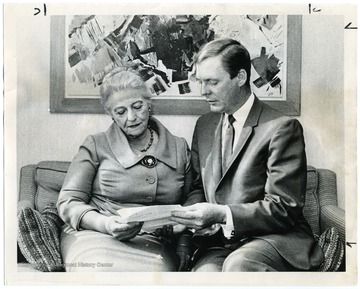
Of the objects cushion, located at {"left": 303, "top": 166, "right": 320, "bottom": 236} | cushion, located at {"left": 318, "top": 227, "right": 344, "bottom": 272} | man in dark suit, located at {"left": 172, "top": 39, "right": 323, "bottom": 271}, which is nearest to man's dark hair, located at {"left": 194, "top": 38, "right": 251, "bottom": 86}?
man in dark suit, located at {"left": 172, "top": 39, "right": 323, "bottom": 271}

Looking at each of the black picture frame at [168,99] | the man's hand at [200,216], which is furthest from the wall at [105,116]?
the man's hand at [200,216]

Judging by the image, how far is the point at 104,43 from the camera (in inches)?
41.6

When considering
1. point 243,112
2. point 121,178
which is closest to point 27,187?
point 121,178

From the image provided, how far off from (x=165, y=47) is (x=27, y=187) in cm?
37

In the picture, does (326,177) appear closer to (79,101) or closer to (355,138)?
(355,138)

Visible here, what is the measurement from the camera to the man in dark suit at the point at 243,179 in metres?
1.01

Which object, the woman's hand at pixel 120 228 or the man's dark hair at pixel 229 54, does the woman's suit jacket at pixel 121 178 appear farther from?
the man's dark hair at pixel 229 54

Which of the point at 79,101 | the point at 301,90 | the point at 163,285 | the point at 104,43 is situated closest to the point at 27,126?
the point at 79,101

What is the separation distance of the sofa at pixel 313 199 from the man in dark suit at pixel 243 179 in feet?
0.07

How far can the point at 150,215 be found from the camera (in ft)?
3.35

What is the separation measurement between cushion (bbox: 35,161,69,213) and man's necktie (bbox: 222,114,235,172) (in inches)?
12.1

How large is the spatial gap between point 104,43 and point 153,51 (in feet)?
0.31

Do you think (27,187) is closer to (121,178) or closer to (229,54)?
(121,178)

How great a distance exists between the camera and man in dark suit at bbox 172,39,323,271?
1.01 m
